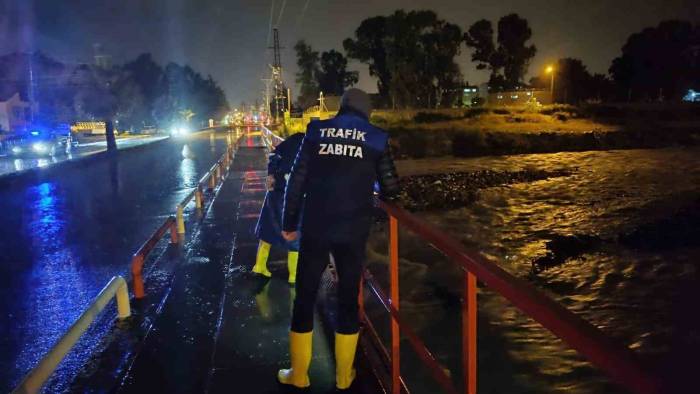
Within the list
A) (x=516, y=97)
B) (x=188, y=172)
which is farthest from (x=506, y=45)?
(x=188, y=172)

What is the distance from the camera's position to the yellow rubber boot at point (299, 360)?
3609 millimetres

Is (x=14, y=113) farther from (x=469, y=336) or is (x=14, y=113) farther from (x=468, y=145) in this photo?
(x=469, y=336)

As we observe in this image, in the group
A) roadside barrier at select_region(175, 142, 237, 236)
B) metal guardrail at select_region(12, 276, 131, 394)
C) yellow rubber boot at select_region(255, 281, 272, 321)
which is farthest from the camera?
roadside barrier at select_region(175, 142, 237, 236)

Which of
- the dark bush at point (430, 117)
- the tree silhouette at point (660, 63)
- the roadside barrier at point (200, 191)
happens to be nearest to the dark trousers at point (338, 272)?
the roadside barrier at point (200, 191)

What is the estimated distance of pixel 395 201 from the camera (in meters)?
3.58

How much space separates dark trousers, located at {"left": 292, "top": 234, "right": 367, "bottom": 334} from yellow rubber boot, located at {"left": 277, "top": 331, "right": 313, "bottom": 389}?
0.17 feet

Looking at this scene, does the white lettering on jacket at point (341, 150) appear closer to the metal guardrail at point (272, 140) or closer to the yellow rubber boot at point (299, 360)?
the yellow rubber boot at point (299, 360)

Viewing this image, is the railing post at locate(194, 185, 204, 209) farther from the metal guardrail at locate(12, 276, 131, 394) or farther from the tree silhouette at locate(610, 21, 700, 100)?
the tree silhouette at locate(610, 21, 700, 100)

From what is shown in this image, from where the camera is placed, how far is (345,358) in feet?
12.0

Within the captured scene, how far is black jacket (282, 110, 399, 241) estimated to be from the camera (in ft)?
10.7

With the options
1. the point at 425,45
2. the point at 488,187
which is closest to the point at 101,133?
the point at 425,45

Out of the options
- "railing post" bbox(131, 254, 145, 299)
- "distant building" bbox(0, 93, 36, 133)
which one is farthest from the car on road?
"railing post" bbox(131, 254, 145, 299)

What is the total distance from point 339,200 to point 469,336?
3.83 feet

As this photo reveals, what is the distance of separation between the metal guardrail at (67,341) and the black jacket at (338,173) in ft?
5.38
